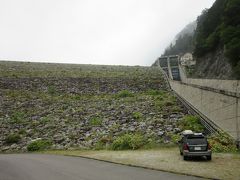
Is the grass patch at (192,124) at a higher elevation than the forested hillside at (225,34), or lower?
lower

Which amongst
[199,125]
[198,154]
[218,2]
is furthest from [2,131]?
[218,2]

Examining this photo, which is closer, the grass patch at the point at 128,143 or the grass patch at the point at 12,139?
the grass patch at the point at 128,143

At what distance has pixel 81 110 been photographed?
4297 centimetres

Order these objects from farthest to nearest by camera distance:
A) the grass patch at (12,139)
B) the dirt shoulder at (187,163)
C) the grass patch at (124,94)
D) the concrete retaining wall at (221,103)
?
1. the grass patch at (124,94)
2. the grass patch at (12,139)
3. the concrete retaining wall at (221,103)
4. the dirt shoulder at (187,163)

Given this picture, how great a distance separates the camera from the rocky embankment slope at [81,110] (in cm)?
3256

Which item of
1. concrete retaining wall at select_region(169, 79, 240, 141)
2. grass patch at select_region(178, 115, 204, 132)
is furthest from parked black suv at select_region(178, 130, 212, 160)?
grass patch at select_region(178, 115, 204, 132)

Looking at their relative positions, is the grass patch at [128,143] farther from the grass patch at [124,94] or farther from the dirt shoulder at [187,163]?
the grass patch at [124,94]

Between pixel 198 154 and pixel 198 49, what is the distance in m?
51.4

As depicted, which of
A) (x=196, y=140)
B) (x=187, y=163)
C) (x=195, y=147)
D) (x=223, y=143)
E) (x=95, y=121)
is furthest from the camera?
(x=95, y=121)

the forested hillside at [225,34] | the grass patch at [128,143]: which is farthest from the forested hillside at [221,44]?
the grass patch at [128,143]

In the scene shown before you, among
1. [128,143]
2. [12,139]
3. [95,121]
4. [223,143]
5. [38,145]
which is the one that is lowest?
[38,145]

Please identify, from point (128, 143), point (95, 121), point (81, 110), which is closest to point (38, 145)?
point (95, 121)

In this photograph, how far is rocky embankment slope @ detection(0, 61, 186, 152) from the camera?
32562 mm

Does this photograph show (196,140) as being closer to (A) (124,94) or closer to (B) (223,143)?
(B) (223,143)
